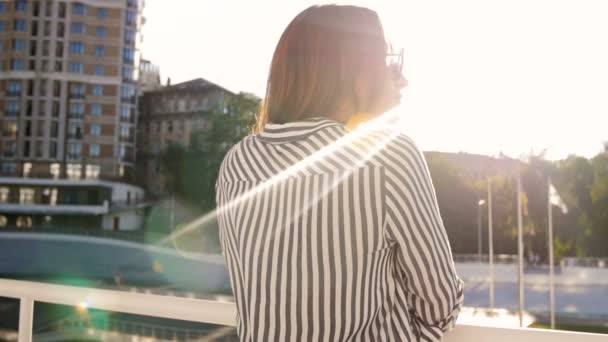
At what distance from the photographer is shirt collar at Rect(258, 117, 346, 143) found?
0.85m

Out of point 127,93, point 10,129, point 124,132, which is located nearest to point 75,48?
point 127,93

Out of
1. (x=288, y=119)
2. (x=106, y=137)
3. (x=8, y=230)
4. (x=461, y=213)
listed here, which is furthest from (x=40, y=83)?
(x=288, y=119)

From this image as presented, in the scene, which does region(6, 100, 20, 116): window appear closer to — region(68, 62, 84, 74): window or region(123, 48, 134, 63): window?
region(68, 62, 84, 74): window

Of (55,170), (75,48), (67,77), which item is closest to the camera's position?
(55,170)

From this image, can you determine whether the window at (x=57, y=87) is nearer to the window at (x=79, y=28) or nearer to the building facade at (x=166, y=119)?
the window at (x=79, y=28)

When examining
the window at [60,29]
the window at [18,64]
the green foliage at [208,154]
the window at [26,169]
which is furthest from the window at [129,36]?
the window at [26,169]

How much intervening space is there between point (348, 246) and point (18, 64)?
4216 centimetres

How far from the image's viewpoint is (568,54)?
2236 centimetres

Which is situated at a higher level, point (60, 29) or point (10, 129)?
point (60, 29)

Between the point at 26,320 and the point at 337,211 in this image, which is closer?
the point at 337,211

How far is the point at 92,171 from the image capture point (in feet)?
122

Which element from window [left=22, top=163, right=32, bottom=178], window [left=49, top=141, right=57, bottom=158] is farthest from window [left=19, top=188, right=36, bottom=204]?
window [left=49, top=141, right=57, bottom=158]

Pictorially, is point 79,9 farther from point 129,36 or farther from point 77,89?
point 77,89

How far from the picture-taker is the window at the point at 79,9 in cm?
3809
